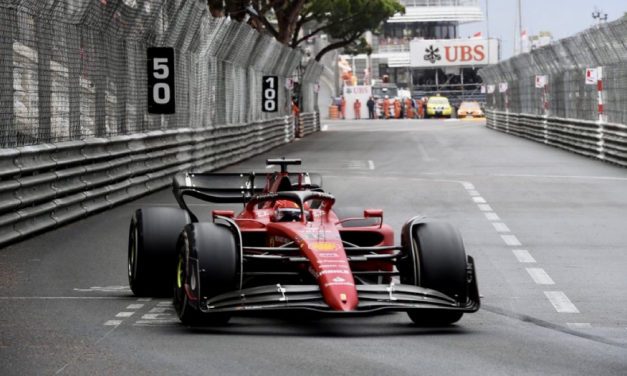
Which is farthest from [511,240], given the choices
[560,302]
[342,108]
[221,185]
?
[342,108]

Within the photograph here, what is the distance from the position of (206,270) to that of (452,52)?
114438mm

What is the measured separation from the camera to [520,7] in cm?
8838

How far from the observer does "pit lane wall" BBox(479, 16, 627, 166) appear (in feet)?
106

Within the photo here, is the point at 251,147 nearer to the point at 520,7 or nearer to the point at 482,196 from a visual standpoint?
the point at 482,196

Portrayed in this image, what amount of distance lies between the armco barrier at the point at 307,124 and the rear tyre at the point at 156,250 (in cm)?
4642

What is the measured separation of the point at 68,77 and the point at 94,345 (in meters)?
10.8

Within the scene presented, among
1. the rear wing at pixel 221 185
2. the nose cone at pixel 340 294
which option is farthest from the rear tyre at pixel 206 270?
the rear wing at pixel 221 185

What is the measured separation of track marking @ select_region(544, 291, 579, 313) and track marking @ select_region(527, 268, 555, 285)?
63 centimetres

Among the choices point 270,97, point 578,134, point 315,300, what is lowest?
point 315,300

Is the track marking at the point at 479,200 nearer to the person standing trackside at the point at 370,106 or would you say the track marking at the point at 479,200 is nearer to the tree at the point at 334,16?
the tree at the point at 334,16

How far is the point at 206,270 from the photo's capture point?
8.92 m

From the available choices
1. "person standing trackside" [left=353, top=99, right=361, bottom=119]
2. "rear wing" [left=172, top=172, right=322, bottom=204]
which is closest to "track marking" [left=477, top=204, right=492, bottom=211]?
"rear wing" [left=172, top=172, right=322, bottom=204]

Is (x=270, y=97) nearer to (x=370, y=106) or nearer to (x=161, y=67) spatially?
(x=161, y=67)

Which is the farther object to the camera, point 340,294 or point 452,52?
point 452,52
